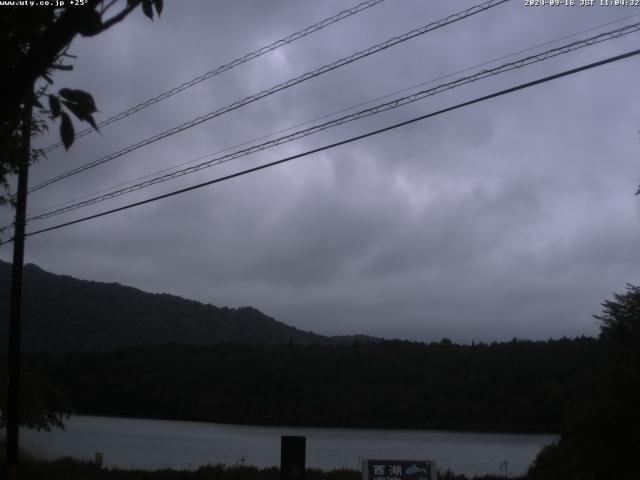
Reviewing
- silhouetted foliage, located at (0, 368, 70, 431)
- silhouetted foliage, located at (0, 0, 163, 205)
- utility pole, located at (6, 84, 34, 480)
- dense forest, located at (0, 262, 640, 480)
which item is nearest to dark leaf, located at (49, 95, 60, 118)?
silhouetted foliage, located at (0, 0, 163, 205)

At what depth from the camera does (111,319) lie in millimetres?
76000

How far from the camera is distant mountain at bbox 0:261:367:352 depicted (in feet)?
203

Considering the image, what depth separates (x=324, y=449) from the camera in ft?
128

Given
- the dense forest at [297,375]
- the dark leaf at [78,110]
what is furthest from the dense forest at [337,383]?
the dark leaf at [78,110]

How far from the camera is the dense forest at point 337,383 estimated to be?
154ft

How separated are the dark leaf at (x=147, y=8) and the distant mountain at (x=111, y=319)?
139ft

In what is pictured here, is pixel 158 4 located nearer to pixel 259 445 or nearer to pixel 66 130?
pixel 66 130

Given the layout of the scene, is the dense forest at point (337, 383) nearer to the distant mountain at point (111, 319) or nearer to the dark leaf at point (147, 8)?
the distant mountain at point (111, 319)

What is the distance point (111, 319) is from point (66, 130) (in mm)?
74048

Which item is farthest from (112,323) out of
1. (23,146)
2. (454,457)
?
(23,146)

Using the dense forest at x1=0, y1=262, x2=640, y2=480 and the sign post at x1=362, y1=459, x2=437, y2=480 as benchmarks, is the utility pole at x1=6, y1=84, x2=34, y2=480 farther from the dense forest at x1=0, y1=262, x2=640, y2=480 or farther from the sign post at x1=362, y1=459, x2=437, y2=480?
the dense forest at x1=0, y1=262, x2=640, y2=480

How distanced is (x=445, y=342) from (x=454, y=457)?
29.7 m

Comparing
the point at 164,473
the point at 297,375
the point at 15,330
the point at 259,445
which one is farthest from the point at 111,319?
the point at 15,330

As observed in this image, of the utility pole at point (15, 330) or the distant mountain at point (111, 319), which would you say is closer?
the utility pole at point (15, 330)
